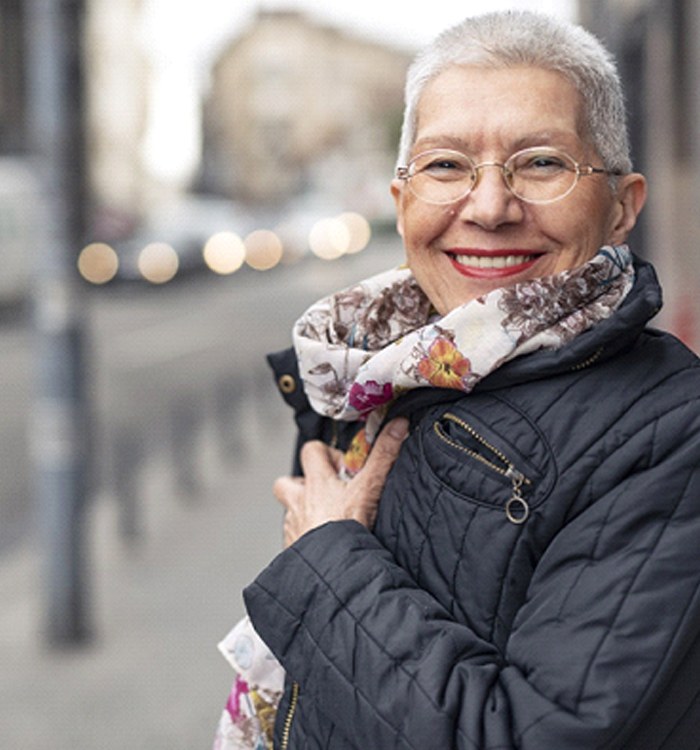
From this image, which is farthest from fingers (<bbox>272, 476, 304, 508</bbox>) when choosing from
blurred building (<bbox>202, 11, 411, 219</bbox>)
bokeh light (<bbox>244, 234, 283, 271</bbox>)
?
blurred building (<bbox>202, 11, 411, 219</bbox>)

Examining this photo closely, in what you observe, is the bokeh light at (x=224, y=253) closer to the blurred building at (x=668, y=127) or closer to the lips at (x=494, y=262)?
the blurred building at (x=668, y=127)

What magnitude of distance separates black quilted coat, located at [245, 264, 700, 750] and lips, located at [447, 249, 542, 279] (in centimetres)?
13

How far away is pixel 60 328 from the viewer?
578 centimetres

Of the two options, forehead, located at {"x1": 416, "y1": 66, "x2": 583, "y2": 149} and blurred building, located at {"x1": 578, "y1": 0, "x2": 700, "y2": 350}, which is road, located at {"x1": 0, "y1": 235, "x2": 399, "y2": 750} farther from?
forehead, located at {"x1": 416, "y1": 66, "x2": 583, "y2": 149}

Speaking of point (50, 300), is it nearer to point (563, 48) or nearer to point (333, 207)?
point (563, 48)

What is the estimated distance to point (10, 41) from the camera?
38469mm

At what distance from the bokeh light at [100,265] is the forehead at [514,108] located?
24.9 m

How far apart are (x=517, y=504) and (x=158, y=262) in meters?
27.2

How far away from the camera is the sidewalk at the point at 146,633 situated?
4766 mm

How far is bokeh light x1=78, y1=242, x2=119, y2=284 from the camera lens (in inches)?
1035

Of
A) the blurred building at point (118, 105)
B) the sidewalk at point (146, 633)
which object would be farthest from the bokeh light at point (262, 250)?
the sidewalk at point (146, 633)

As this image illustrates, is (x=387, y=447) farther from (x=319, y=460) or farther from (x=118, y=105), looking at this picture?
(x=118, y=105)

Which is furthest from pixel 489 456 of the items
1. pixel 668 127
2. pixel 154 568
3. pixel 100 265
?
pixel 100 265

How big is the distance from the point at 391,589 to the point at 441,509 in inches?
Result: 4.2
